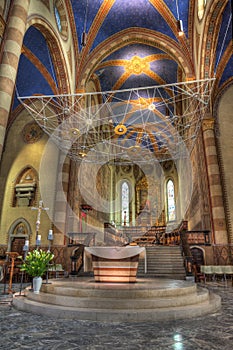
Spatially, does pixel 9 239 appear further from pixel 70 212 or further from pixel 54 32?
pixel 54 32

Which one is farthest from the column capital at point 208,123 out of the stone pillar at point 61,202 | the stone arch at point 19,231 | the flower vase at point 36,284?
the stone arch at point 19,231

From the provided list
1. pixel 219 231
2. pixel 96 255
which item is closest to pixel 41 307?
pixel 96 255

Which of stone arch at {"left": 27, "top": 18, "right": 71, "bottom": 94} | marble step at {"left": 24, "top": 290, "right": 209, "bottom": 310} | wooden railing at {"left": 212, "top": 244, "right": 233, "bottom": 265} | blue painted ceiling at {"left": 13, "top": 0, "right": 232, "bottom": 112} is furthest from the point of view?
blue painted ceiling at {"left": 13, "top": 0, "right": 232, "bottom": 112}

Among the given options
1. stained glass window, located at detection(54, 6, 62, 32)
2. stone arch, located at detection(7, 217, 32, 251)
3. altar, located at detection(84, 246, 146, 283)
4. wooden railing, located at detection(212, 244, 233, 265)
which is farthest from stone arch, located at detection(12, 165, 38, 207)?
wooden railing, located at detection(212, 244, 233, 265)

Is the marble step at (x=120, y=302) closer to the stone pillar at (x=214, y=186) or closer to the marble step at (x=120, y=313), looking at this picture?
the marble step at (x=120, y=313)

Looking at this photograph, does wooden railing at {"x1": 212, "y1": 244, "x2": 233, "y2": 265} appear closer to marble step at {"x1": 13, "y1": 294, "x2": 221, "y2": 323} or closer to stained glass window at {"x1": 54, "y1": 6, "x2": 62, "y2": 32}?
marble step at {"x1": 13, "y1": 294, "x2": 221, "y2": 323}

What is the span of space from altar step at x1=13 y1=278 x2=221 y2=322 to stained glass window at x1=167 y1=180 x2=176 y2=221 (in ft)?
75.5

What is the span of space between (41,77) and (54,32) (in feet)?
9.78

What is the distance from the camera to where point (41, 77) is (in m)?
15.7

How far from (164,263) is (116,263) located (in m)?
4.29

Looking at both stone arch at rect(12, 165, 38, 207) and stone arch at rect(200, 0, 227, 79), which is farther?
stone arch at rect(12, 165, 38, 207)

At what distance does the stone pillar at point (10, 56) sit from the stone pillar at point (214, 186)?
1018cm

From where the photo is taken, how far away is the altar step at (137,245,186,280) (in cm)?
942

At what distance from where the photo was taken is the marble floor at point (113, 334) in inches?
108
